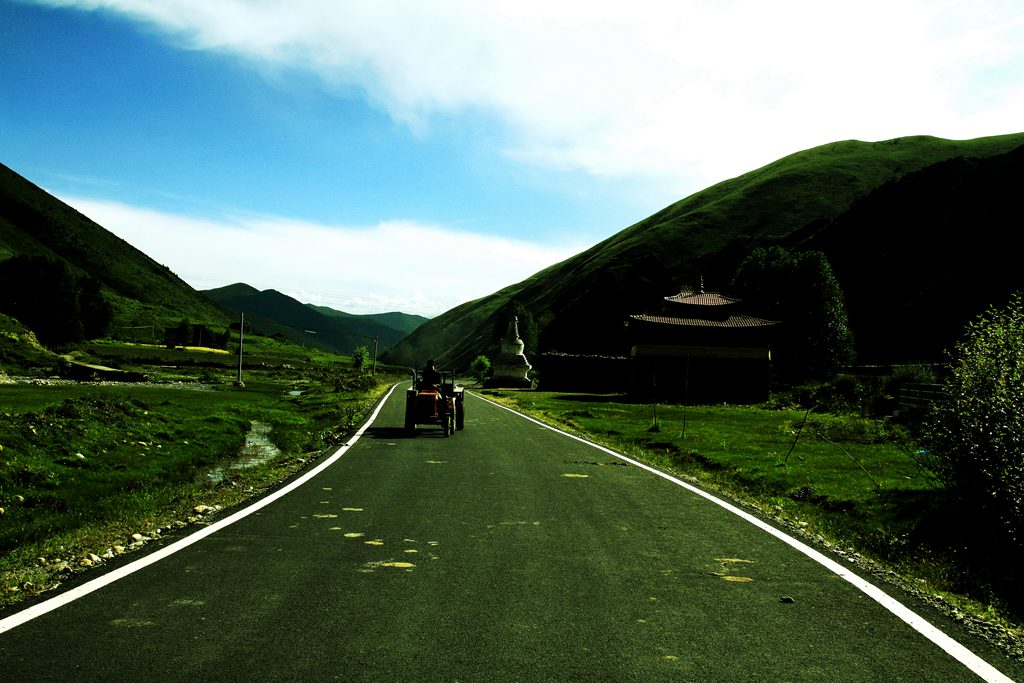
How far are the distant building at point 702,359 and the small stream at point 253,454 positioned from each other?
111 feet

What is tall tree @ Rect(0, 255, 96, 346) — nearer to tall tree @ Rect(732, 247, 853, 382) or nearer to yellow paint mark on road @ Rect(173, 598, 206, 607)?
tall tree @ Rect(732, 247, 853, 382)

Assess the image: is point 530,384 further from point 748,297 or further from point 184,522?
point 184,522

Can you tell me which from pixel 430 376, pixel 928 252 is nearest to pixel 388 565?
pixel 430 376

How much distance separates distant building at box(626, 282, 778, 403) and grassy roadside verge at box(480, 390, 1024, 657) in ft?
84.8

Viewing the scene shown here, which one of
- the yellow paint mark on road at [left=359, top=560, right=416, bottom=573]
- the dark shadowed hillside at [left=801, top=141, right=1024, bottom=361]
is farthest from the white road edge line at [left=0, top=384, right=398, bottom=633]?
the dark shadowed hillside at [left=801, top=141, right=1024, bottom=361]

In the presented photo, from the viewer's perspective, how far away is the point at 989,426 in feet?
27.2

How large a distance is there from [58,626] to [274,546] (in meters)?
2.44

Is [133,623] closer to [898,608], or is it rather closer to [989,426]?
[898,608]

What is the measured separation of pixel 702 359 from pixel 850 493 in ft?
138

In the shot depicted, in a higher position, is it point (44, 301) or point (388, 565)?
point (44, 301)

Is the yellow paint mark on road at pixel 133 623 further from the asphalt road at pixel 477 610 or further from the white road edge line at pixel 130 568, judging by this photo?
the white road edge line at pixel 130 568

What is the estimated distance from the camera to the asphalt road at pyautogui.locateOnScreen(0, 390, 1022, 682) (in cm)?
418

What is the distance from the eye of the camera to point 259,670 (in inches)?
159

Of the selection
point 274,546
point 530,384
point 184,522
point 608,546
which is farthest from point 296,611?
point 530,384
